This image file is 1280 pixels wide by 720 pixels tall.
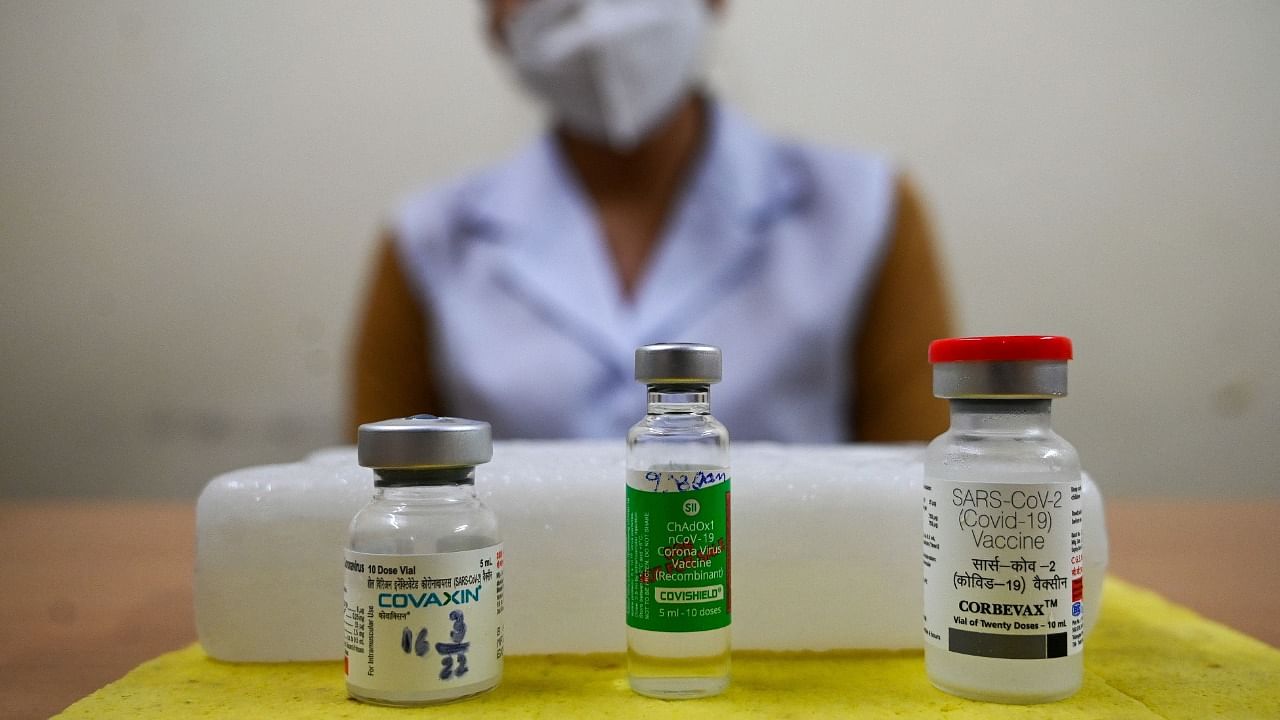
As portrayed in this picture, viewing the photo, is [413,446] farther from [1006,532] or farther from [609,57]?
[609,57]

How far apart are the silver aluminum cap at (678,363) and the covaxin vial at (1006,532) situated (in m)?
0.13

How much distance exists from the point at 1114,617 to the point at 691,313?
712 mm

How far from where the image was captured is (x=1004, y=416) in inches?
18.8

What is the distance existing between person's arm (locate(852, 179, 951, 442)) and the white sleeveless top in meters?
0.02

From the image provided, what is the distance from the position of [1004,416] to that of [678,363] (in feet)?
0.60

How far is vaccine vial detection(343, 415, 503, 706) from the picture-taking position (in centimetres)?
45

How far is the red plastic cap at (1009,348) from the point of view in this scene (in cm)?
45

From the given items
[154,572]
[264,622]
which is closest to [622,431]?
[154,572]

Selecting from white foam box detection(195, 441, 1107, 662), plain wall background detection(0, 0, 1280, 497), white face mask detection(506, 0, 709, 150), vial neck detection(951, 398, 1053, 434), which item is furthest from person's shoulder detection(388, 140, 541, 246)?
vial neck detection(951, 398, 1053, 434)

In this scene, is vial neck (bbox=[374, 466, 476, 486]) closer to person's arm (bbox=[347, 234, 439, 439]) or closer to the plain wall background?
person's arm (bbox=[347, 234, 439, 439])

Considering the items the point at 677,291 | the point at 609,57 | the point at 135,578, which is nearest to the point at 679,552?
the point at 135,578

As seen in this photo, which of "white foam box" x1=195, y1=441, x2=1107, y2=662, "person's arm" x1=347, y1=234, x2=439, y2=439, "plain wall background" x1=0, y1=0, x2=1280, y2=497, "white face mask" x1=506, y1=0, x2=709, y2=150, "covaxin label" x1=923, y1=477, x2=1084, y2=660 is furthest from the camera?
"plain wall background" x1=0, y1=0, x2=1280, y2=497

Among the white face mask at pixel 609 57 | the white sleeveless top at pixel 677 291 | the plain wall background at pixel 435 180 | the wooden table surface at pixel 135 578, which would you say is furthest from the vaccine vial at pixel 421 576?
the plain wall background at pixel 435 180

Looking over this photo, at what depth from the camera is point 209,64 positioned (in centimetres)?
166
